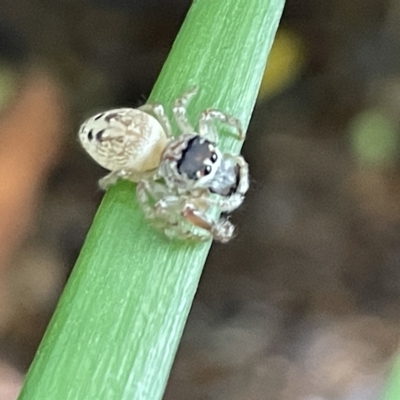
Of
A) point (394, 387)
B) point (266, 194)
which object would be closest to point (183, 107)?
point (394, 387)

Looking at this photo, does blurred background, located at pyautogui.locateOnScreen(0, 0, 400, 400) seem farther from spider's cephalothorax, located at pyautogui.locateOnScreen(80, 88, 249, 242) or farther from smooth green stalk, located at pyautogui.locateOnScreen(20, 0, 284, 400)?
smooth green stalk, located at pyautogui.locateOnScreen(20, 0, 284, 400)

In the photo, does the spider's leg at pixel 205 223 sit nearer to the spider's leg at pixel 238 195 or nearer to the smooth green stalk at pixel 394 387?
the spider's leg at pixel 238 195

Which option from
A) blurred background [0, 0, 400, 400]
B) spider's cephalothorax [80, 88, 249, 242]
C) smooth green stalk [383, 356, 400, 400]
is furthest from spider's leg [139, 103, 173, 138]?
blurred background [0, 0, 400, 400]

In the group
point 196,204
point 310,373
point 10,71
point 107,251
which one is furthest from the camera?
point 10,71

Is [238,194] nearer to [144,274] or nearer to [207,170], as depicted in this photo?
[207,170]

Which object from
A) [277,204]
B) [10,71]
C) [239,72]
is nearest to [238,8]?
[239,72]

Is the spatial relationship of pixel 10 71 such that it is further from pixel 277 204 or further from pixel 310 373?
pixel 310 373
